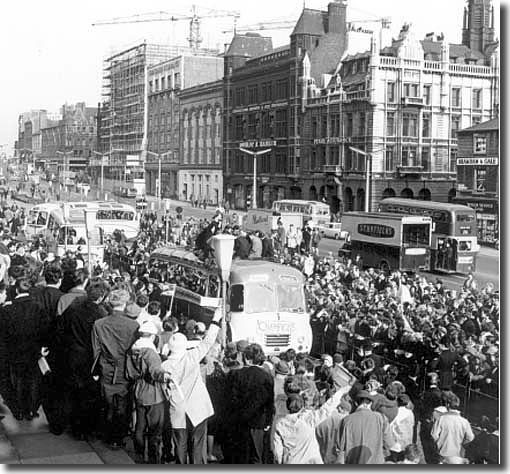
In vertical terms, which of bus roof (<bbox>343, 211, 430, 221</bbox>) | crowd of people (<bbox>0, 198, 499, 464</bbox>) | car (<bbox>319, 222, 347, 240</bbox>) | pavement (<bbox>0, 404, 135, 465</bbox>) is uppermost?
bus roof (<bbox>343, 211, 430, 221</bbox>)

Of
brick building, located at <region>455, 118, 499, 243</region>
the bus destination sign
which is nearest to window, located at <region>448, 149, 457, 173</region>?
brick building, located at <region>455, 118, 499, 243</region>

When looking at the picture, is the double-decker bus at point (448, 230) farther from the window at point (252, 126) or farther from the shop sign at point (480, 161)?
the window at point (252, 126)

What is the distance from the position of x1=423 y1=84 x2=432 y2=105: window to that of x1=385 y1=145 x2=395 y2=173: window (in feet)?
1.86

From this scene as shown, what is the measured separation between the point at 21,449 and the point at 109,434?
682 mm

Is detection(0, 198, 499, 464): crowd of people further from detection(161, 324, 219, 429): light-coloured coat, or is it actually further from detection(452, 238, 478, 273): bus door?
detection(452, 238, 478, 273): bus door

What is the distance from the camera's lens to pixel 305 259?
8984 millimetres

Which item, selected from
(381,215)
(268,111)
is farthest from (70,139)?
(381,215)

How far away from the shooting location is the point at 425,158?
305 inches

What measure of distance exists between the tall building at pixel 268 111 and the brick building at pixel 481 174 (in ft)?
5.32

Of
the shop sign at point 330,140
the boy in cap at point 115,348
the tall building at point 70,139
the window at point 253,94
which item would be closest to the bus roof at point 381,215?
the shop sign at point 330,140

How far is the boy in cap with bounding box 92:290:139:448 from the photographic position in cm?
538

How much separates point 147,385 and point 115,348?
1.15 feet

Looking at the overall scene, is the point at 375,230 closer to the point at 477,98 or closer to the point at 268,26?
the point at 477,98

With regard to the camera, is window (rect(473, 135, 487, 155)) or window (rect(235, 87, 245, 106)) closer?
window (rect(473, 135, 487, 155))
